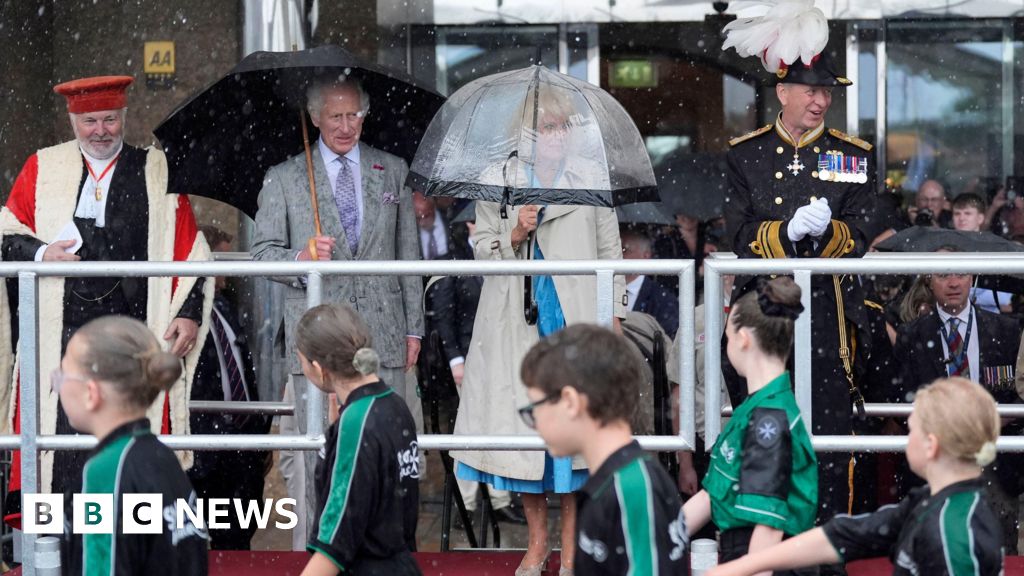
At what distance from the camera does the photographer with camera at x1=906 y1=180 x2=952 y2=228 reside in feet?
31.1

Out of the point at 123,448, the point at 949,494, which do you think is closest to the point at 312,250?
the point at 123,448

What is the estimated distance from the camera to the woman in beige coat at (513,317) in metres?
5.18

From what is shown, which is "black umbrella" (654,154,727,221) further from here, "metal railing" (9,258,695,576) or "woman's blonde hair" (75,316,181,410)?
"woman's blonde hair" (75,316,181,410)

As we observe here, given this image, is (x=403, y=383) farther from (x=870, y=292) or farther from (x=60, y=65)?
(x=60, y=65)

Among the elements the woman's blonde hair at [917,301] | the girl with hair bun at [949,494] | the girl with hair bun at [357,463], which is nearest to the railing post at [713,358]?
the girl with hair bun at [357,463]

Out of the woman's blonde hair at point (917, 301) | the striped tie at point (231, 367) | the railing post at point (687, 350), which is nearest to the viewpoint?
the railing post at point (687, 350)

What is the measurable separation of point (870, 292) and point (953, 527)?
3124 mm

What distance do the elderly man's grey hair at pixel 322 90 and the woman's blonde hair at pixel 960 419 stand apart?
285cm

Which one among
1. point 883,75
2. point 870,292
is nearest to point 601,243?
point 870,292

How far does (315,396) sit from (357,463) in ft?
3.59

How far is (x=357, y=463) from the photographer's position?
3.77 meters

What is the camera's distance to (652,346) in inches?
242

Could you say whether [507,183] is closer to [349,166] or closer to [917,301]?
[349,166]

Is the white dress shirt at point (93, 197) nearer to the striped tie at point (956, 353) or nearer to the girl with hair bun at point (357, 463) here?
the girl with hair bun at point (357, 463)
